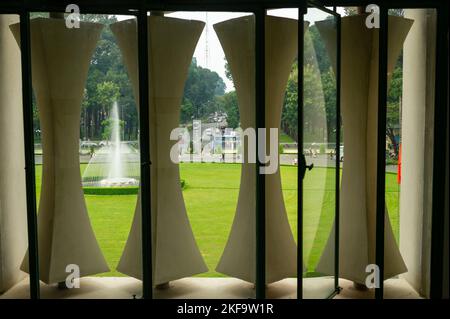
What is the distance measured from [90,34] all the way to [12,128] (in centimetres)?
90

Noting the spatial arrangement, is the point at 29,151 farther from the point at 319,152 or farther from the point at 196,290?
the point at 319,152

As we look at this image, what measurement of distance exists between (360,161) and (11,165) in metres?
2.45

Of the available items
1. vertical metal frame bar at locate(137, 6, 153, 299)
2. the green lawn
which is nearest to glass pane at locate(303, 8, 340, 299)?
the green lawn

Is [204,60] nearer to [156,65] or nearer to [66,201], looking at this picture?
[156,65]

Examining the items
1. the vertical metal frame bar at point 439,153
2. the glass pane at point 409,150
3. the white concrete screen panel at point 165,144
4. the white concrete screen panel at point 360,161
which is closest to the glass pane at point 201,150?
the white concrete screen panel at point 165,144

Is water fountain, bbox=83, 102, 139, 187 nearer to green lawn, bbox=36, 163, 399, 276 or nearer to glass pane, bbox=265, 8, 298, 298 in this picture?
green lawn, bbox=36, 163, 399, 276

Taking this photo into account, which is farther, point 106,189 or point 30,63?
point 106,189

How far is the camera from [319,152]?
3.85m

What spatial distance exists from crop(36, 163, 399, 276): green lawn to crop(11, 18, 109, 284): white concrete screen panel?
0.08m

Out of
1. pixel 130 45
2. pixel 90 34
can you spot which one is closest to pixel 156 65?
pixel 130 45

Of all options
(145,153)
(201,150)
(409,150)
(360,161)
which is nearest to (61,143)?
(145,153)

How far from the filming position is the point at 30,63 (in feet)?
12.2
